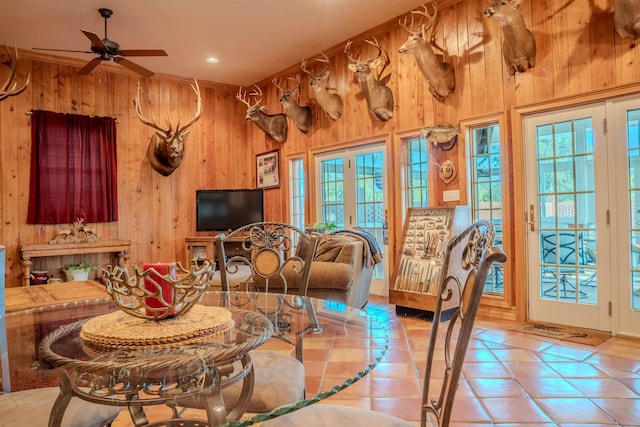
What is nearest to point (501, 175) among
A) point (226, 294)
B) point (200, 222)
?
point (226, 294)

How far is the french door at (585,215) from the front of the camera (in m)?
3.25

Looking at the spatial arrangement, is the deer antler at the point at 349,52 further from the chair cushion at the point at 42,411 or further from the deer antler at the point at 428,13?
the chair cushion at the point at 42,411

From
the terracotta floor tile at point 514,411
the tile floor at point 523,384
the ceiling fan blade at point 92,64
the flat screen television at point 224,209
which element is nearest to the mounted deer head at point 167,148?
the flat screen television at point 224,209

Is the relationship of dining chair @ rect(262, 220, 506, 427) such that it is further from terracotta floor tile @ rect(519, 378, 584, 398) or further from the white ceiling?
the white ceiling

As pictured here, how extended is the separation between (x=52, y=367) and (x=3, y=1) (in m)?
4.52

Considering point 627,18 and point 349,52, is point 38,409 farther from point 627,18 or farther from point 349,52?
point 349,52

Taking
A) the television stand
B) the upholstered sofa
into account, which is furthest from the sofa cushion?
the television stand

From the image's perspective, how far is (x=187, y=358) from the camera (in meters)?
1.10

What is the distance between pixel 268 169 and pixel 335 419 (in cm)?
573

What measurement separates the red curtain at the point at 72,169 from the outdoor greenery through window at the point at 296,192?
2.43m

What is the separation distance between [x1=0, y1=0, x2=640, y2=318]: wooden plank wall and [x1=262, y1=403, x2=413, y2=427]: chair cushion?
122 inches

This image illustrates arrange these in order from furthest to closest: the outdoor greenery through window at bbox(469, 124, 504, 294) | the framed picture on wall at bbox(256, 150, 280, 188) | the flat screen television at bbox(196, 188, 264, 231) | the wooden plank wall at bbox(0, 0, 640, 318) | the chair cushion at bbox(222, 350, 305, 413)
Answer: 1. the framed picture on wall at bbox(256, 150, 280, 188)
2. the flat screen television at bbox(196, 188, 264, 231)
3. the outdoor greenery through window at bbox(469, 124, 504, 294)
4. the wooden plank wall at bbox(0, 0, 640, 318)
5. the chair cushion at bbox(222, 350, 305, 413)

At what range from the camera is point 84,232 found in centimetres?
554

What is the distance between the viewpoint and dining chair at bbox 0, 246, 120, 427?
1.17 metres
